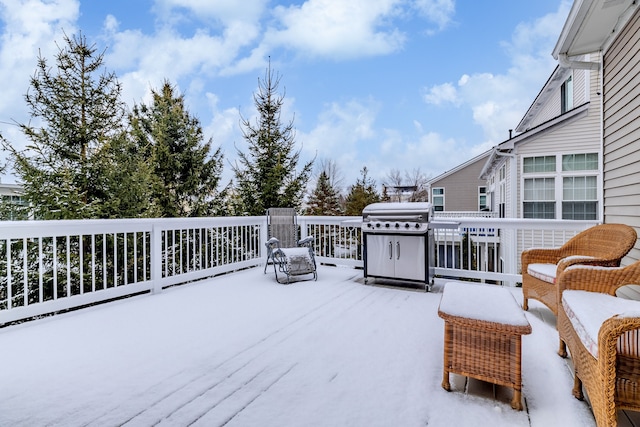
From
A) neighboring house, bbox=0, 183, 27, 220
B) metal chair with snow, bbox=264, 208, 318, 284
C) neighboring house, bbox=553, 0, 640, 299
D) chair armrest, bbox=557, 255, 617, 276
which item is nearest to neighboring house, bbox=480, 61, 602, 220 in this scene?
neighboring house, bbox=553, 0, 640, 299

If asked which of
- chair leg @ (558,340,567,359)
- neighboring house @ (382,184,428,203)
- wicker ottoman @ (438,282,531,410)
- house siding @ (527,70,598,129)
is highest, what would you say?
house siding @ (527,70,598,129)

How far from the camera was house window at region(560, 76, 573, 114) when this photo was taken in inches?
347

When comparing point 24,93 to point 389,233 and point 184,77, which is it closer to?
point 184,77

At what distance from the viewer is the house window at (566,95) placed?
28.9ft

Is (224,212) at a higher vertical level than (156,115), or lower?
lower

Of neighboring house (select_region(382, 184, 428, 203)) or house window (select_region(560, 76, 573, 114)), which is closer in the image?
house window (select_region(560, 76, 573, 114))

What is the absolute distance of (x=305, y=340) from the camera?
8.92 feet

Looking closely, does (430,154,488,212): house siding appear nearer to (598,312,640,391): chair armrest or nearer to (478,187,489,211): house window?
(478,187,489,211): house window

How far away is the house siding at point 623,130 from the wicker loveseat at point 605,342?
1330 millimetres

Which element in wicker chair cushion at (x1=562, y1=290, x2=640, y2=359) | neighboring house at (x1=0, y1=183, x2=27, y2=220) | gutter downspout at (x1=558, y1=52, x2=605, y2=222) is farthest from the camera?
neighboring house at (x1=0, y1=183, x2=27, y2=220)

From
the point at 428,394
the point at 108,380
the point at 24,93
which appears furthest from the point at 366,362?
the point at 24,93

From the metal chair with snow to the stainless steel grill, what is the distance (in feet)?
2.92

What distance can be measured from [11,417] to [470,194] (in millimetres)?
17897

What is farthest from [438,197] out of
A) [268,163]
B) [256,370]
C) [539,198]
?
[256,370]
